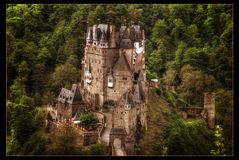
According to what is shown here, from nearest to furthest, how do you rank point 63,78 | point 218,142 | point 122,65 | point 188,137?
point 122,65, point 188,137, point 218,142, point 63,78

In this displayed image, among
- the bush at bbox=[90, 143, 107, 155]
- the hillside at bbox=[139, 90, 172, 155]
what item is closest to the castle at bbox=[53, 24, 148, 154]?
the hillside at bbox=[139, 90, 172, 155]

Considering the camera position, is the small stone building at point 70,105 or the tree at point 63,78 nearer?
the small stone building at point 70,105

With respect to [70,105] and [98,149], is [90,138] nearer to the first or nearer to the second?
[98,149]

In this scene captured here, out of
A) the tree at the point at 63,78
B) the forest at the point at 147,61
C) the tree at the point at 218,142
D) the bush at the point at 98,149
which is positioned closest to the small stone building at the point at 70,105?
the forest at the point at 147,61

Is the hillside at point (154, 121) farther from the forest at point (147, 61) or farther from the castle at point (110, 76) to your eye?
the castle at point (110, 76)

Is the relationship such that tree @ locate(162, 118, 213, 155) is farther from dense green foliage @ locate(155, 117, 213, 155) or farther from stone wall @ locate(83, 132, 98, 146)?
stone wall @ locate(83, 132, 98, 146)

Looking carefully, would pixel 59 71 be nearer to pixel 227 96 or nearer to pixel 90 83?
pixel 90 83

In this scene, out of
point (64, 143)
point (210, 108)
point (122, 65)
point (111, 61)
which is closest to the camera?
point (64, 143)

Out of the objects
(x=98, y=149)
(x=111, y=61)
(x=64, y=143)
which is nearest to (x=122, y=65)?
(x=111, y=61)

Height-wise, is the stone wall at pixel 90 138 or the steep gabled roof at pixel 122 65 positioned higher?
the steep gabled roof at pixel 122 65
